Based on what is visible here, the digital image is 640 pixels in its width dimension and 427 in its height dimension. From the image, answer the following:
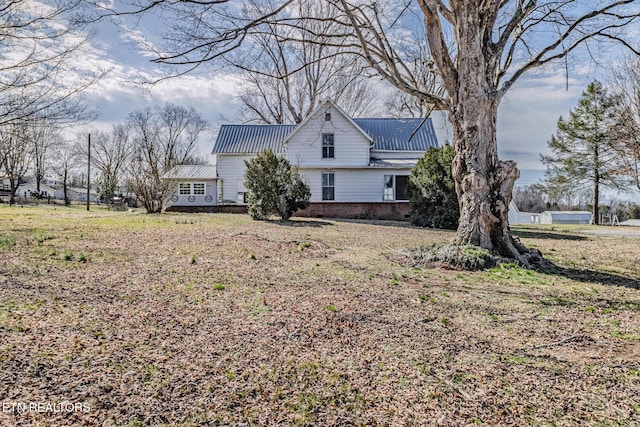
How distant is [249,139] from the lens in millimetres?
22703

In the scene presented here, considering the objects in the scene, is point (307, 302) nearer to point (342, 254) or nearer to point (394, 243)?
point (342, 254)

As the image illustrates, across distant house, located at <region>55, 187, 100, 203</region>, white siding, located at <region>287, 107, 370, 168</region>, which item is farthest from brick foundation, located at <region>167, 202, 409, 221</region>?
distant house, located at <region>55, 187, 100, 203</region>

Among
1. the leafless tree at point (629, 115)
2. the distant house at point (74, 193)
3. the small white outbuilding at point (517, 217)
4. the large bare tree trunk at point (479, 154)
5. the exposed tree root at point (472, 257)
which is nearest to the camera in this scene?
the exposed tree root at point (472, 257)

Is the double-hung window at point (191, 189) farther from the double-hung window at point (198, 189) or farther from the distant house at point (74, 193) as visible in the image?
the distant house at point (74, 193)

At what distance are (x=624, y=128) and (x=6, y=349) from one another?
21604 mm

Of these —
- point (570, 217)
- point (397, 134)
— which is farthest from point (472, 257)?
point (570, 217)

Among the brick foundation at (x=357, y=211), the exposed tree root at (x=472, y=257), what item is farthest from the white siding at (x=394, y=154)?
the exposed tree root at (x=472, y=257)

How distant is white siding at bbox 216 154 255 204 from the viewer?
21969mm

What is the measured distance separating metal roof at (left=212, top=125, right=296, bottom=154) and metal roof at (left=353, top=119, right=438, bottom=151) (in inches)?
213

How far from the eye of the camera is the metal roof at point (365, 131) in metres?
22.0

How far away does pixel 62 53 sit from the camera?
8.19 metres

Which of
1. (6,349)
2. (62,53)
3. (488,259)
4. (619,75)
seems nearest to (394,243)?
(488,259)

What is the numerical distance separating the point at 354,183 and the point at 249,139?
7300 mm

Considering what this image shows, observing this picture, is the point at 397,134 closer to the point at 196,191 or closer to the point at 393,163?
the point at 393,163
